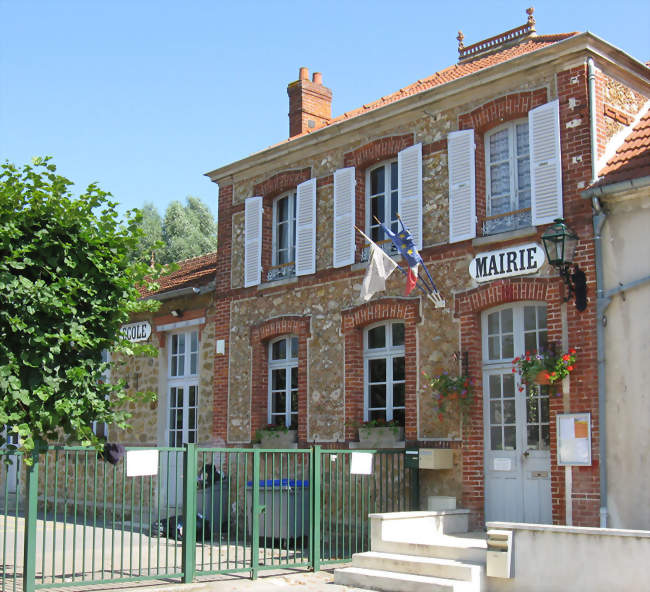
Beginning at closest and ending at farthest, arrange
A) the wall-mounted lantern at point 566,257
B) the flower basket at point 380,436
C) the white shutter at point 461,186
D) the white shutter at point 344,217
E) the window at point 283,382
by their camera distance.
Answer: the wall-mounted lantern at point 566,257, the white shutter at point 461,186, the flower basket at point 380,436, the white shutter at point 344,217, the window at point 283,382

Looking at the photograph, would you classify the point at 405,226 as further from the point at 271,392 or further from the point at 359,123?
the point at 271,392

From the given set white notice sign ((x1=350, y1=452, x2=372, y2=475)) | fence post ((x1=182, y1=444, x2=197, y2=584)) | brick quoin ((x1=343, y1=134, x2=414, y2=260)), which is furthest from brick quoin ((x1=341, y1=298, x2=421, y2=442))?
fence post ((x1=182, y1=444, x2=197, y2=584))

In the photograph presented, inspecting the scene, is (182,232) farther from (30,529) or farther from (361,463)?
(30,529)

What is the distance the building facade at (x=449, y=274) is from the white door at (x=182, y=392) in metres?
1.22

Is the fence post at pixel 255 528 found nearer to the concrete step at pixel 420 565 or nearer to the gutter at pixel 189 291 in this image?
the concrete step at pixel 420 565

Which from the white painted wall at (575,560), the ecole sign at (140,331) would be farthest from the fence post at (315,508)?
the ecole sign at (140,331)

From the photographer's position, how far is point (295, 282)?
45.9 ft

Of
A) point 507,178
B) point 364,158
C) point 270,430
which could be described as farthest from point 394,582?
point 364,158

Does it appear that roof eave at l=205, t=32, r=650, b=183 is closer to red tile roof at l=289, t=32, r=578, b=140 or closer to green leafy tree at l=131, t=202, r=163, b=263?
red tile roof at l=289, t=32, r=578, b=140

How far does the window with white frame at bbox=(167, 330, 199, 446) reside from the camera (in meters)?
16.1

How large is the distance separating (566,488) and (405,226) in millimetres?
4491

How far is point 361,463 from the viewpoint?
10539mm

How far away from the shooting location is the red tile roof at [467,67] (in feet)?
41.5

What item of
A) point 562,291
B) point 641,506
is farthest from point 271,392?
point 641,506
